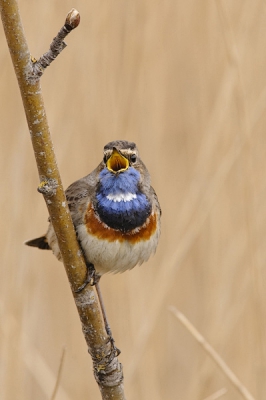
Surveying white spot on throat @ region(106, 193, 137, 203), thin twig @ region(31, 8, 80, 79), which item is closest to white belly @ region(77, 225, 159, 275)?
white spot on throat @ region(106, 193, 137, 203)

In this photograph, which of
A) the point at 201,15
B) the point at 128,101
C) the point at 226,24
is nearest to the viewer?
the point at 226,24

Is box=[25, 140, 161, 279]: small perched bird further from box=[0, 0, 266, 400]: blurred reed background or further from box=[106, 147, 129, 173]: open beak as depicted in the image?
box=[0, 0, 266, 400]: blurred reed background

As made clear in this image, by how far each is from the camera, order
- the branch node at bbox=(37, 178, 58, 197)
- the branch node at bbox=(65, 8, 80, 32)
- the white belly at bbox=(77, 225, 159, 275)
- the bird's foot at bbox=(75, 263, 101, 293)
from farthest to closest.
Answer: the white belly at bbox=(77, 225, 159, 275)
the bird's foot at bbox=(75, 263, 101, 293)
the branch node at bbox=(37, 178, 58, 197)
the branch node at bbox=(65, 8, 80, 32)

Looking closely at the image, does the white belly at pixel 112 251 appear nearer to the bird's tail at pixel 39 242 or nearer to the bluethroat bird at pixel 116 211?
the bluethroat bird at pixel 116 211

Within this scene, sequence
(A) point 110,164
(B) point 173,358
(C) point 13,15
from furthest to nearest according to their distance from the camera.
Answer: (B) point 173,358
(A) point 110,164
(C) point 13,15

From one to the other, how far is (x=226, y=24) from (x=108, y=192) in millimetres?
806

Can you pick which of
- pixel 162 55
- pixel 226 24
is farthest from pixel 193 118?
pixel 226 24

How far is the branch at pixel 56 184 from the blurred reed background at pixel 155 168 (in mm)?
803

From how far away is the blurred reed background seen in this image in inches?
102

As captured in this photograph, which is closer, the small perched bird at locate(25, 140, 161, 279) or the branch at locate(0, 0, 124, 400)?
the branch at locate(0, 0, 124, 400)

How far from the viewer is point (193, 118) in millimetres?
3082

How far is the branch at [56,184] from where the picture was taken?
4.09ft

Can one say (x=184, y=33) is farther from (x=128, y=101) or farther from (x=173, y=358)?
(x=173, y=358)

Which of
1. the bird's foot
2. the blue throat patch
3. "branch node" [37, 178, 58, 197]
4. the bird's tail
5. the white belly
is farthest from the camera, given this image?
the bird's tail
